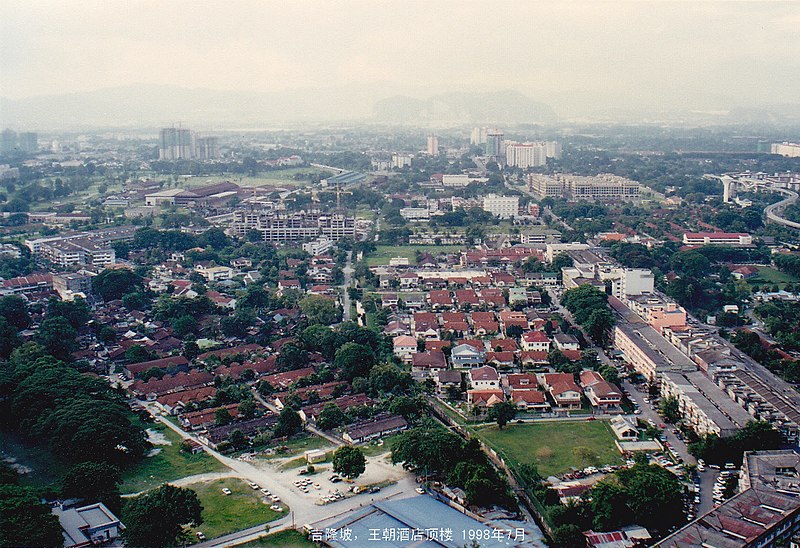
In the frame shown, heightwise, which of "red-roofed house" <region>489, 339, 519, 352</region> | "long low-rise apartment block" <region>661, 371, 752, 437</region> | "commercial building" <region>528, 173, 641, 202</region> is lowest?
"red-roofed house" <region>489, 339, 519, 352</region>

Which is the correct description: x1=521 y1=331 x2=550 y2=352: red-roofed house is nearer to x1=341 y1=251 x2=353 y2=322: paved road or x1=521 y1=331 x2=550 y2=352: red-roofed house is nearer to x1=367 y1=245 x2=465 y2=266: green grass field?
x1=341 y1=251 x2=353 y2=322: paved road

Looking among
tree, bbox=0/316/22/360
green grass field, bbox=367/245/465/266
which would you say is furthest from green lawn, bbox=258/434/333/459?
green grass field, bbox=367/245/465/266

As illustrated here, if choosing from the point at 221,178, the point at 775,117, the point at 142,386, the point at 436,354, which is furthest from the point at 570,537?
the point at 775,117

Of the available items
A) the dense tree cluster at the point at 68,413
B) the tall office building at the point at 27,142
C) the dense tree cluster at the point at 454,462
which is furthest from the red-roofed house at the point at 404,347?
the tall office building at the point at 27,142

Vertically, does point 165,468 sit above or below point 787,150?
below

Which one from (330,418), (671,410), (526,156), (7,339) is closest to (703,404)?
(671,410)

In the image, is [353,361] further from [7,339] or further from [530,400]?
[7,339]
